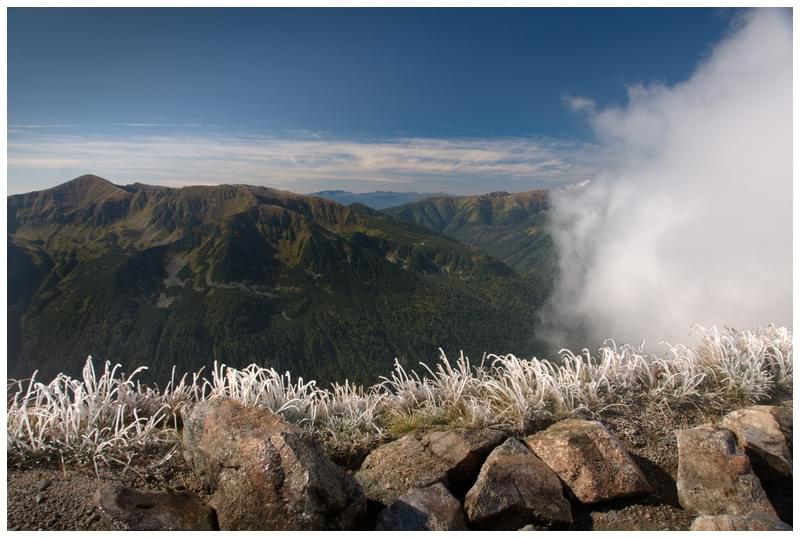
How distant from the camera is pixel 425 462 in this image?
3.69 meters

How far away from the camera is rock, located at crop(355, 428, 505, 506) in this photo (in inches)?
138

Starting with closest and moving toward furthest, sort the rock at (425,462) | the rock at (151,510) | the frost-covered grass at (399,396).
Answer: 1. the rock at (151,510)
2. the rock at (425,462)
3. the frost-covered grass at (399,396)

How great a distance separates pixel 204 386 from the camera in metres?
4.82

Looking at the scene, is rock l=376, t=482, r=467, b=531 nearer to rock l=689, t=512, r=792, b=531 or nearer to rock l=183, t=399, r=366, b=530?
rock l=183, t=399, r=366, b=530

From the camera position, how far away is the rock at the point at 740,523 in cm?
300

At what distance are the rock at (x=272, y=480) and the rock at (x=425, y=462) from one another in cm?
47

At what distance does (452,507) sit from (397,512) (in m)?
0.38

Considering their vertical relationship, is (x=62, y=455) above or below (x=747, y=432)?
below

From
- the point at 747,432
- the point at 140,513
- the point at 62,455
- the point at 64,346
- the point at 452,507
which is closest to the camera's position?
the point at 140,513

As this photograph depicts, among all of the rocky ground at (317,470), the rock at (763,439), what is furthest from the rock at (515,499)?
the rock at (763,439)

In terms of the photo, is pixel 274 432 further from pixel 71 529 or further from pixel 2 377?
pixel 2 377

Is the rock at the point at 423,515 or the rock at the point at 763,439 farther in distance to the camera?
the rock at the point at 763,439

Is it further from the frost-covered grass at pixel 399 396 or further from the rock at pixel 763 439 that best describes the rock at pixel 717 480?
the frost-covered grass at pixel 399 396
